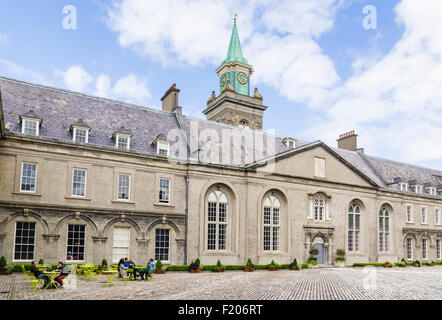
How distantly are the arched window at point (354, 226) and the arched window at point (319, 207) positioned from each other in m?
4.24

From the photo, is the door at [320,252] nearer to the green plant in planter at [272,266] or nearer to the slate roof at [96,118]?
the green plant in planter at [272,266]

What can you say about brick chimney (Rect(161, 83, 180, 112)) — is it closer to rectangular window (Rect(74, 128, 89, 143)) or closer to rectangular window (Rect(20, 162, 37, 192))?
rectangular window (Rect(74, 128, 89, 143))

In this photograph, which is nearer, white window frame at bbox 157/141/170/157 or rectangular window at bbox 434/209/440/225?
white window frame at bbox 157/141/170/157

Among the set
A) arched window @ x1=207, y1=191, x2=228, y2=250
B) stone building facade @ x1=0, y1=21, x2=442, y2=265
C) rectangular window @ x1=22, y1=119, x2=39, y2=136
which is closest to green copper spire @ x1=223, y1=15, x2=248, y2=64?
stone building facade @ x1=0, y1=21, x2=442, y2=265

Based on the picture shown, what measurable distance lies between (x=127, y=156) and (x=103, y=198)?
145 inches

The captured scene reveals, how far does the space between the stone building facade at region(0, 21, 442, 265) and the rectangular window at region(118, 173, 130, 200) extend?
0.08 m

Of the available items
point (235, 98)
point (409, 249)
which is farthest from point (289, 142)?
point (409, 249)

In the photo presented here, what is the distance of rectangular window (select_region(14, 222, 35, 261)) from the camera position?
2800 centimetres

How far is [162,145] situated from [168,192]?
12.8 ft
